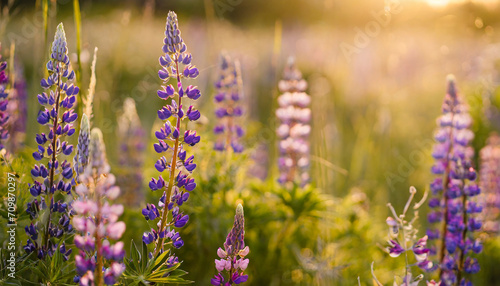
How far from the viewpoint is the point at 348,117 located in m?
6.95

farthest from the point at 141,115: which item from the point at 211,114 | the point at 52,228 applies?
the point at 52,228

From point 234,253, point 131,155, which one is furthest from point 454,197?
point 131,155

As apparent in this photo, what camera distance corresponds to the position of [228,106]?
8.70ft

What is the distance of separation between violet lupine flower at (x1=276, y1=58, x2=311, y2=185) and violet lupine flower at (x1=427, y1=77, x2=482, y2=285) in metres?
0.79

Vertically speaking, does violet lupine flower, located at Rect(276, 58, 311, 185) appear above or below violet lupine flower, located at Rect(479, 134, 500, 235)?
above

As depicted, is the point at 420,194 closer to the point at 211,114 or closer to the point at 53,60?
the point at 211,114

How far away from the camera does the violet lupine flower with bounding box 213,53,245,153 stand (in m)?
2.54

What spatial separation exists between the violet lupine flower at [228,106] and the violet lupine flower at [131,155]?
0.70m

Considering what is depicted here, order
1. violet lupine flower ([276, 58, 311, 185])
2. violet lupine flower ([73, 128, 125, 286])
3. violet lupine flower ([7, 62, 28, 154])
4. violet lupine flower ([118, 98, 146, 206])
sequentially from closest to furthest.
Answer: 1. violet lupine flower ([73, 128, 125, 286])
2. violet lupine flower ([7, 62, 28, 154])
3. violet lupine flower ([276, 58, 311, 185])
4. violet lupine flower ([118, 98, 146, 206])

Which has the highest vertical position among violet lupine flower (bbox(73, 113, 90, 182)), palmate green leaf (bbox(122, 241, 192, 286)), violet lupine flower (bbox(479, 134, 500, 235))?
violet lupine flower (bbox(73, 113, 90, 182))

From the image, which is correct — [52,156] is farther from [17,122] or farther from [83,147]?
[17,122]

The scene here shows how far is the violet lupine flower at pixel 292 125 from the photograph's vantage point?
269 centimetres

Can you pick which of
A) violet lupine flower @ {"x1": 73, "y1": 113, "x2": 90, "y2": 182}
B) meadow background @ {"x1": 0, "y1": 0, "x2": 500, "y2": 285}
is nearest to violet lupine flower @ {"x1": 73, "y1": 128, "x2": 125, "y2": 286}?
violet lupine flower @ {"x1": 73, "y1": 113, "x2": 90, "y2": 182}

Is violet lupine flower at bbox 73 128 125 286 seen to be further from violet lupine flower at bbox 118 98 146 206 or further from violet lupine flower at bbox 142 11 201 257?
violet lupine flower at bbox 118 98 146 206
